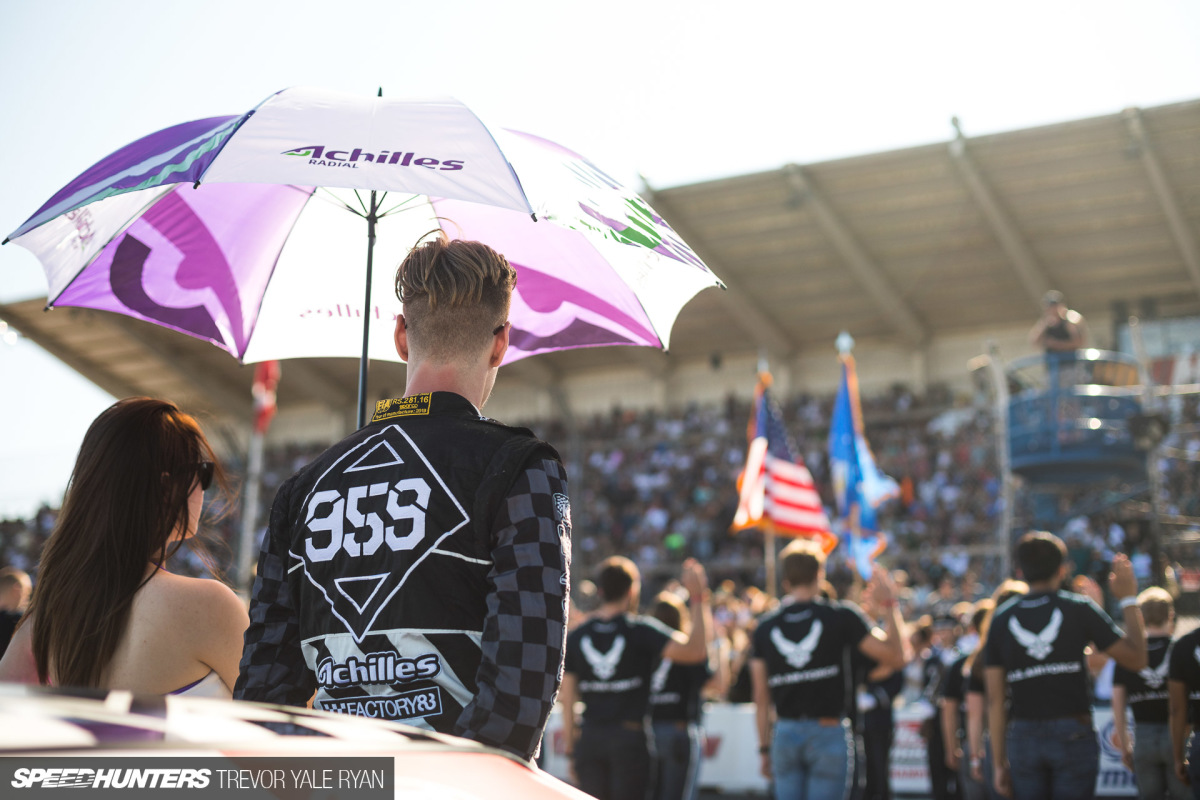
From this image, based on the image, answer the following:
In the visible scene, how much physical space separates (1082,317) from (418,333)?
83.6ft

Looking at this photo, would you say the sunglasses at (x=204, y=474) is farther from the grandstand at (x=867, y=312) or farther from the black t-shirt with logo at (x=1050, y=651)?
the grandstand at (x=867, y=312)

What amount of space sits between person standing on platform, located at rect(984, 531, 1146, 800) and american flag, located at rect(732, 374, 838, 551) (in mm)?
7219

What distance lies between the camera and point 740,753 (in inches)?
476

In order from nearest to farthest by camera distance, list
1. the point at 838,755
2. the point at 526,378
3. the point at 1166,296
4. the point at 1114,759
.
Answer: the point at 838,755 < the point at 1114,759 < the point at 1166,296 < the point at 526,378

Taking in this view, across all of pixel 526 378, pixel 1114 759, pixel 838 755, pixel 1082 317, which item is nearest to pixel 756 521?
pixel 1114 759

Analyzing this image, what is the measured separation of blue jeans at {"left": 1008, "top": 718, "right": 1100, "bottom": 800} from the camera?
17.6 feet

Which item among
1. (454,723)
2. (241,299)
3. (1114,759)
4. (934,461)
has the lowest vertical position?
(1114,759)

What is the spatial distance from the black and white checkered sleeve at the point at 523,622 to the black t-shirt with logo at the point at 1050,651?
4.36 m

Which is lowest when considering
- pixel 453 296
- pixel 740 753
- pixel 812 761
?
pixel 740 753

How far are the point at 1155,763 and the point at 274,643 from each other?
595 cm

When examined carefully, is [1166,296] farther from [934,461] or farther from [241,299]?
[241,299]

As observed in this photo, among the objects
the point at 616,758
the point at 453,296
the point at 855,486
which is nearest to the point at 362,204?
the point at 453,296

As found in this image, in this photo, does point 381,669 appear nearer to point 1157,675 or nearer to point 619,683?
point 619,683

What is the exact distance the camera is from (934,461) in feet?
79.9
